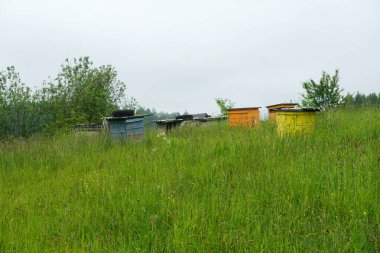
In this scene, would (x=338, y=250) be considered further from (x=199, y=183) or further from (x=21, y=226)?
(x=21, y=226)

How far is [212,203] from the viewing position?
4043mm

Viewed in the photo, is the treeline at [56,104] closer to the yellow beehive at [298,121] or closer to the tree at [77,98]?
the tree at [77,98]

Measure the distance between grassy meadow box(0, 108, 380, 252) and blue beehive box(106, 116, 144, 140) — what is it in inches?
179

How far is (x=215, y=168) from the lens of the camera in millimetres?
5789

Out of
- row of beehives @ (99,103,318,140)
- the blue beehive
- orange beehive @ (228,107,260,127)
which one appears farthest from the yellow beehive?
the blue beehive

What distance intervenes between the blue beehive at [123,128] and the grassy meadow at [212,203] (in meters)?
4.55

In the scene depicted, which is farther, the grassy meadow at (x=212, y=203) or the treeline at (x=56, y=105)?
the treeline at (x=56, y=105)

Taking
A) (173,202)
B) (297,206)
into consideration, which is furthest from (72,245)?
(297,206)

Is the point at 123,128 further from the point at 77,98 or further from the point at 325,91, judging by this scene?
the point at 325,91

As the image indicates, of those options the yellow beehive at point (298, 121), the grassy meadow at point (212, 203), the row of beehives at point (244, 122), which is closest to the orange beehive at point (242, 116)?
the row of beehives at point (244, 122)

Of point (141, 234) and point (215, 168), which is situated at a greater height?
point (215, 168)

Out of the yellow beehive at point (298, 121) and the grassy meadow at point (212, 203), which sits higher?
the yellow beehive at point (298, 121)

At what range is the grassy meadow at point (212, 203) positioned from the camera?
3.32 meters

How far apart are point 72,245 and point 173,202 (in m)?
1.28
